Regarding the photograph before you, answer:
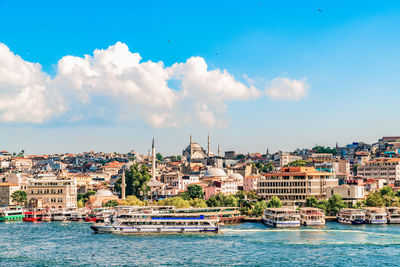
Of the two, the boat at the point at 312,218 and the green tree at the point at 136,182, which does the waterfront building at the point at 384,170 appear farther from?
the boat at the point at 312,218

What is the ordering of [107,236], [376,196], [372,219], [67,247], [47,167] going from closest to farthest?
[67,247] < [107,236] < [372,219] < [376,196] < [47,167]

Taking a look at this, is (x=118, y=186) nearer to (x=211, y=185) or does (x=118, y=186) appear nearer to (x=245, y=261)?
(x=211, y=185)

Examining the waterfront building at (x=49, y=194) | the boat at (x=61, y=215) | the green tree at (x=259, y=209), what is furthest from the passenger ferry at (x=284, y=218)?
the waterfront building at (x=49, y=194)

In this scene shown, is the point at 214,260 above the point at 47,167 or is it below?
below

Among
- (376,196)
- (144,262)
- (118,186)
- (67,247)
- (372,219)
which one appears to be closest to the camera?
(144,262)

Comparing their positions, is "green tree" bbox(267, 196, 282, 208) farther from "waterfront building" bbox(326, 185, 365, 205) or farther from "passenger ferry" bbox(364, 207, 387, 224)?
"passenger ferry" bbox(364, 207, 387, 224)

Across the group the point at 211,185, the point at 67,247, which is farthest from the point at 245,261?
the point at 211,185

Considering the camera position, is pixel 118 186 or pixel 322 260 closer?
pixel 322 260

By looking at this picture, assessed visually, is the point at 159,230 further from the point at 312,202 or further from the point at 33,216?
the point at 33,216
